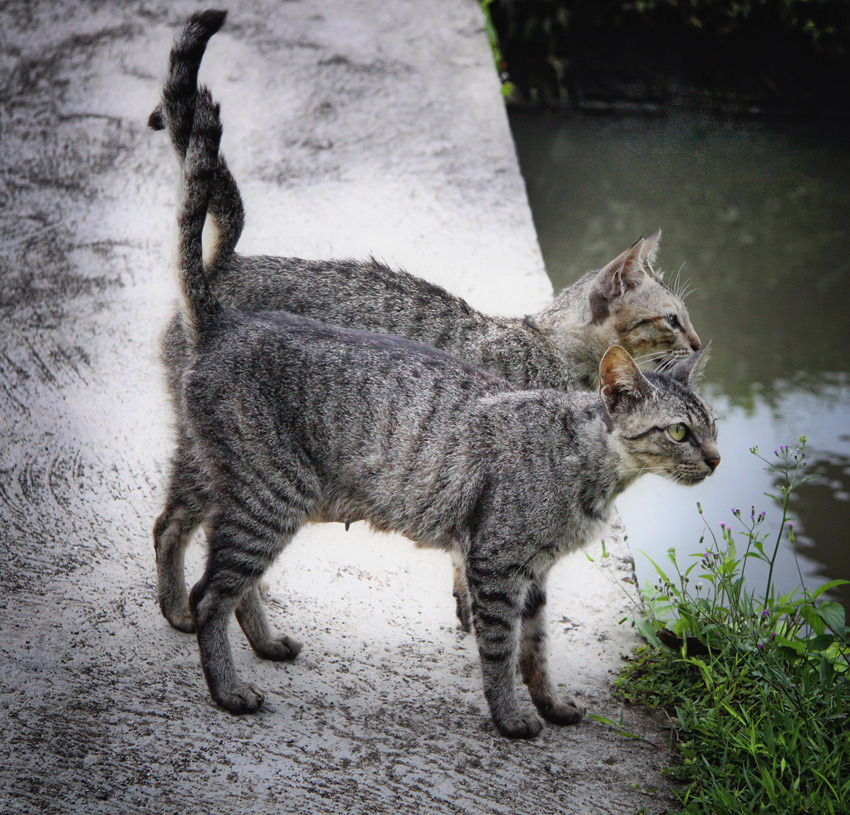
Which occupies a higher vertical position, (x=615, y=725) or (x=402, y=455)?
(x=402, y=455)

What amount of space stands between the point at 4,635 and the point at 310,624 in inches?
38.6

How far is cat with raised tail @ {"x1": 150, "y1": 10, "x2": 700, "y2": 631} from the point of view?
11.3 feet

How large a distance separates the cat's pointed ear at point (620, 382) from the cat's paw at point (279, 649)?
1293 millimetres

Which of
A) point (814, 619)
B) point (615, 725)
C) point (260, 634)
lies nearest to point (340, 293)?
point (260, 634)

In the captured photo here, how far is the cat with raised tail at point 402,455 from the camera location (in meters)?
2.73

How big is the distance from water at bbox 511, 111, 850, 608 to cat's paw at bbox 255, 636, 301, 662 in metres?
1.54

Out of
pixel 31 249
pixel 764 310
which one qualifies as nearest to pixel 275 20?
pixel 31 249

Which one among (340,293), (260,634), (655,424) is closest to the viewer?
(655,424)

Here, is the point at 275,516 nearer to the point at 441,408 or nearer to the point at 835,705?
the point at 441,408

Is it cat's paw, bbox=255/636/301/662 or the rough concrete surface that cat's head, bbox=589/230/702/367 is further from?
cat's paw, bbox=255/636/301/662

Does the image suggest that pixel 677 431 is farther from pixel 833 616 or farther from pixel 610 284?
pixel 610 284

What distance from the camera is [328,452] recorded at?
111 inches

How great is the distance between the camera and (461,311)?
3734 millimetres

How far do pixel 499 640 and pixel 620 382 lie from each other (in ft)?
2.81
